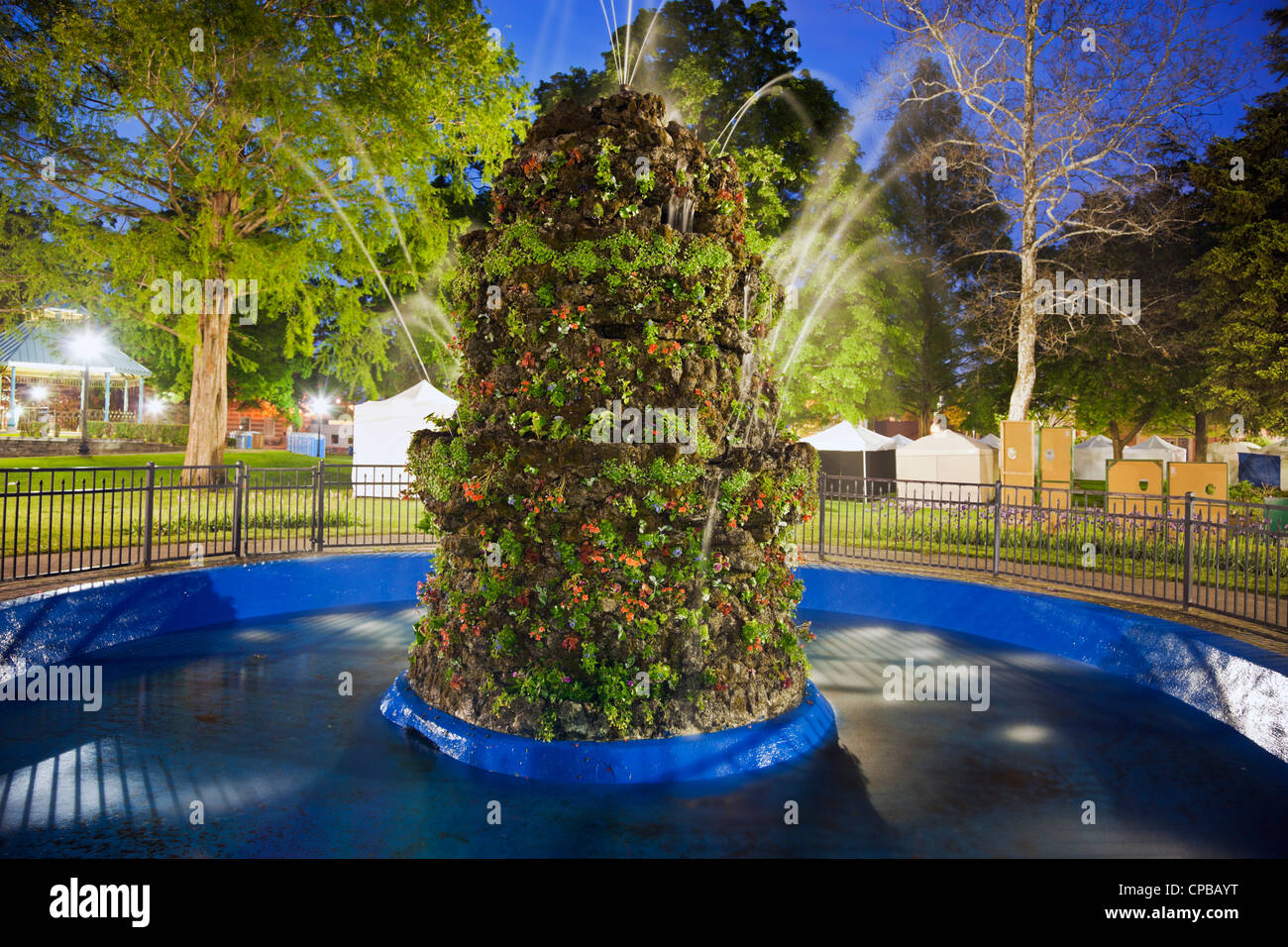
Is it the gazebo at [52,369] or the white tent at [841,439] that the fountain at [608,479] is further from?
the gazebo at [52,369]

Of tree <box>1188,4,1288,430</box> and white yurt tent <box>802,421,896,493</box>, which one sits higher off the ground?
tree <box>1188,4,1288,430</box>

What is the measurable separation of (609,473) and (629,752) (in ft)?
6.50

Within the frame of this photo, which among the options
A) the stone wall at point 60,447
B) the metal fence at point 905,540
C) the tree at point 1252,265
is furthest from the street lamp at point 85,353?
the tree at point 1252,265

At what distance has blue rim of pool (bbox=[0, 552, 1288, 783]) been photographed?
21.7 feet

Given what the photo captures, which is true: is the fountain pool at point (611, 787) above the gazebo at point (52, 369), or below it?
below

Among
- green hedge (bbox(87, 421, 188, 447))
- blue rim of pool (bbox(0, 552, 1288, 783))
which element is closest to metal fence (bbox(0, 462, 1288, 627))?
blue rim of pool (bbox(0, 552, 1288, 783))

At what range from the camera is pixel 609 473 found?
573cm

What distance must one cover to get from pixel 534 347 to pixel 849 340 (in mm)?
24046

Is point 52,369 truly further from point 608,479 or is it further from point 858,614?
point 608,479

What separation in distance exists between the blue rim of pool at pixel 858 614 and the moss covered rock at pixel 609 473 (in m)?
0.58

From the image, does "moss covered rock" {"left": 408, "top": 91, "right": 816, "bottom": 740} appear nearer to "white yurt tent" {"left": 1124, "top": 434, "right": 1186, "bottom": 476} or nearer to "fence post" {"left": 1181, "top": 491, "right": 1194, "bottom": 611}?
"fence post" {"left": 1181, "top": 491, "right": 1194, "bottom": 611}

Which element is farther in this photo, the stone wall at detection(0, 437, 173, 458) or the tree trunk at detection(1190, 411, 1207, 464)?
the tree trunk at detection(1190, 411, 1207, 464)

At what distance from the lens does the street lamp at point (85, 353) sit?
30797 mm

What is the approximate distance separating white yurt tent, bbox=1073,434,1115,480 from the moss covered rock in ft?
137
